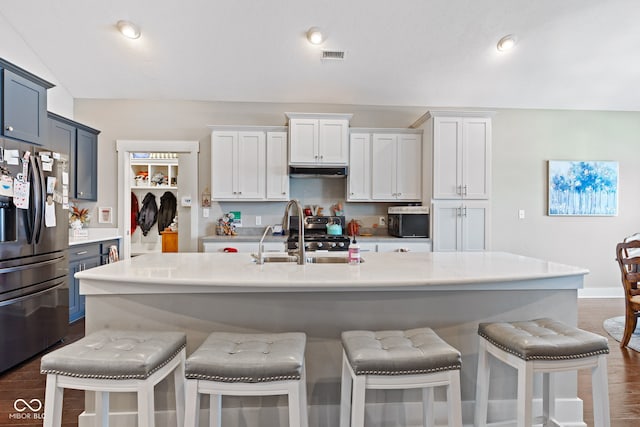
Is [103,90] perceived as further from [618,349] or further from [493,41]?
[618,349]

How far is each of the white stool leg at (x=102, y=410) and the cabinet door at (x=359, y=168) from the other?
10.9 feet

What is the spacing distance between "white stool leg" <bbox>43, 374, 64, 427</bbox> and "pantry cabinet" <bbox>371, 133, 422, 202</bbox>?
12.0 ft

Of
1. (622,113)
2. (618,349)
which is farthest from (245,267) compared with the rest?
(622,113)

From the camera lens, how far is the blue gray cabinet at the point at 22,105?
107 inches

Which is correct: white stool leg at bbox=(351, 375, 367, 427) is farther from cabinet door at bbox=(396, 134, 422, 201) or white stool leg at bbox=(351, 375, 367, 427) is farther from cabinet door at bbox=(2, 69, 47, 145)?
cabinet door at bbox=(396, 134, 422, 201)

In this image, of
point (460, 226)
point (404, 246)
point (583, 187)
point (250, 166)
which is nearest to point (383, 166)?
point (404, 246)

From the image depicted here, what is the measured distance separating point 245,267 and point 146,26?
2912mm

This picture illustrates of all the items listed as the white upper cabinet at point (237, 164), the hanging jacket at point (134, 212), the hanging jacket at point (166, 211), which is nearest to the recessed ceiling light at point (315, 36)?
the white upper cabinet at point (237, 164)

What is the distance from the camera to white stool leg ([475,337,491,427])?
1.77 meters

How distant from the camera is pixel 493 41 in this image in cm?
383

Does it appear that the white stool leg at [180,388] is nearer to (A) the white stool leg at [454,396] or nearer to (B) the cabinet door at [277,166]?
(A) the white stool leg at [454,396]

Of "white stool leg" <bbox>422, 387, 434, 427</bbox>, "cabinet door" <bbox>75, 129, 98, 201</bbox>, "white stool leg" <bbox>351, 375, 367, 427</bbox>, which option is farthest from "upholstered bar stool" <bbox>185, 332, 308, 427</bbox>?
"cabinet door" <bbox>75, 129, 98, 201</bbox>

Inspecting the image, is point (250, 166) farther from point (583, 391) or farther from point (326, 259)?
point (583, 391)

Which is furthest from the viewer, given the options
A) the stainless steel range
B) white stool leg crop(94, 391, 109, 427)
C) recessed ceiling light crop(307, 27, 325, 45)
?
the stainless steel range
